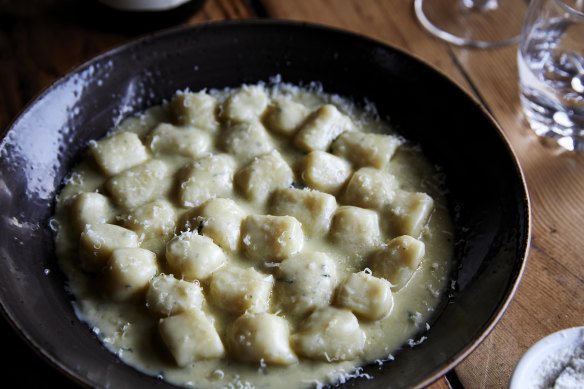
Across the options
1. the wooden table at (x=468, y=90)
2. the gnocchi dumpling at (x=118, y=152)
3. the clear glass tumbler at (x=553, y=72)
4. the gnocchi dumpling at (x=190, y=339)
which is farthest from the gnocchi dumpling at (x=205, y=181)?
the clear glass tumbler at (x=553, y=72)

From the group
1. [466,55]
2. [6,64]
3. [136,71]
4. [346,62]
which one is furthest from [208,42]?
[466,55]

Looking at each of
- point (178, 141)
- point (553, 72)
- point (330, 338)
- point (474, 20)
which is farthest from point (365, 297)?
point (474, 20)

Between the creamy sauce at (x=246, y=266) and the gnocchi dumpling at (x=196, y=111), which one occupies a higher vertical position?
the gnocchi dumpling at (x=196, y=111)

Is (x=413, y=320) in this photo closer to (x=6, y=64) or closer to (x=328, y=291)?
(x=328, y=291)

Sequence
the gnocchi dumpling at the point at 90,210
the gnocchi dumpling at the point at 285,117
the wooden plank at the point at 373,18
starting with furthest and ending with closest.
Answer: the wooden plank at the point at 373,18
the gnocchi dumpling at the point at 285,117
the gnocchi dumpling at the point at 90,210

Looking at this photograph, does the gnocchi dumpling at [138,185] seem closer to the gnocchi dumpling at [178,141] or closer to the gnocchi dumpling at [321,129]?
the gnocchi dumpling at [178,141]

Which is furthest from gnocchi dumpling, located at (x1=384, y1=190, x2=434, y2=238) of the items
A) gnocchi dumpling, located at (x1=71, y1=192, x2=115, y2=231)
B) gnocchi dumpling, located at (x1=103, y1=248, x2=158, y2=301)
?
gnocchi dumpling, located at (x1=71, y1=192, x2=115, y2=231)

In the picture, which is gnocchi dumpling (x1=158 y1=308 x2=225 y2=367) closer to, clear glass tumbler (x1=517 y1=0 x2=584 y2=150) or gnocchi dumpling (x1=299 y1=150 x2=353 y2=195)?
gnocchi dumpling (x1=299 y1=150 x2=353 y2=195)

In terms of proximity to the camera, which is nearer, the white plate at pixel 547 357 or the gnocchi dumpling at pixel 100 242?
the white plate at pixel 547 357
